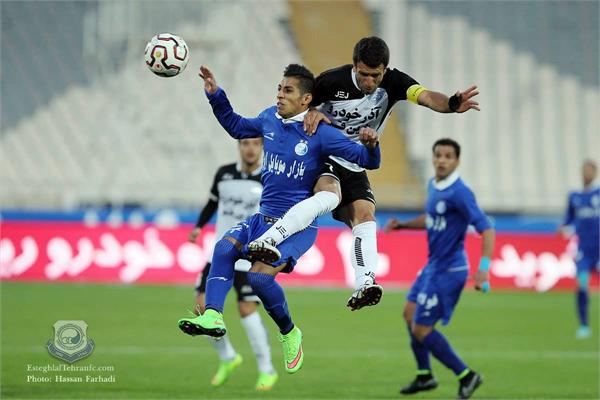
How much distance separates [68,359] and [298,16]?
65.2 feet

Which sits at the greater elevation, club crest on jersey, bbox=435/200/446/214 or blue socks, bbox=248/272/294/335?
club crest on jersey, bbox=435/200/446/214

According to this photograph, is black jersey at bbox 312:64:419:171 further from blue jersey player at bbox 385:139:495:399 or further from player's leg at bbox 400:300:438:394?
player's leg at bbox 400:300:438:394

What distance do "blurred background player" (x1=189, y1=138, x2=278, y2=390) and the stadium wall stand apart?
9004 mm

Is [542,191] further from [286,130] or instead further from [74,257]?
[286,130]

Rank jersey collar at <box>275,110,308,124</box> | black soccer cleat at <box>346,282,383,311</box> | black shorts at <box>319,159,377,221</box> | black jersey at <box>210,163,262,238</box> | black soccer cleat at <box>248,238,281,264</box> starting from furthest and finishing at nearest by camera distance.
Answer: black jersey at <box>210,163,262,238</box>, black shorts at <box>319,159,377,221</box>, jersey collar at <box>275,110,308,124</box>, black soccer cleat at <box>346,282,383,311</box>, black soccer cleat at <box>248,238,281,264</box>

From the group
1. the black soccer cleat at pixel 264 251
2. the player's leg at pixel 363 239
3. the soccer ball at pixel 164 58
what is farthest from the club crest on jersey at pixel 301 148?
the soccer ball at pixel 164 58

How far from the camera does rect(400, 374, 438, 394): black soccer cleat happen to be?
973 centimetres

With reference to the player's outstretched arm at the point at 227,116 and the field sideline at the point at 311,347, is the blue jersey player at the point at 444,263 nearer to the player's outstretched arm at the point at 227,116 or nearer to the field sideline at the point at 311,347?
Answer: the field sideline at the point at 311,347

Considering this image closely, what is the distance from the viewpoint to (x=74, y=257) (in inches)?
796

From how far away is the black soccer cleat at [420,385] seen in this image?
973 centimetres

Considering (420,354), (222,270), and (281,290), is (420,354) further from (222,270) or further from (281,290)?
(222,270)

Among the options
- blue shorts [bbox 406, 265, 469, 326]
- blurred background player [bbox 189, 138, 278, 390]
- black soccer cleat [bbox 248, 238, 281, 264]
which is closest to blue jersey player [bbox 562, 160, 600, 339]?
blue shorts [bbox 406, 265, 469, 326]

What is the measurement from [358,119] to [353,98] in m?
0.17

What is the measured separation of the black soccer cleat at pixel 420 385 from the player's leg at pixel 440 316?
1.37 ft
